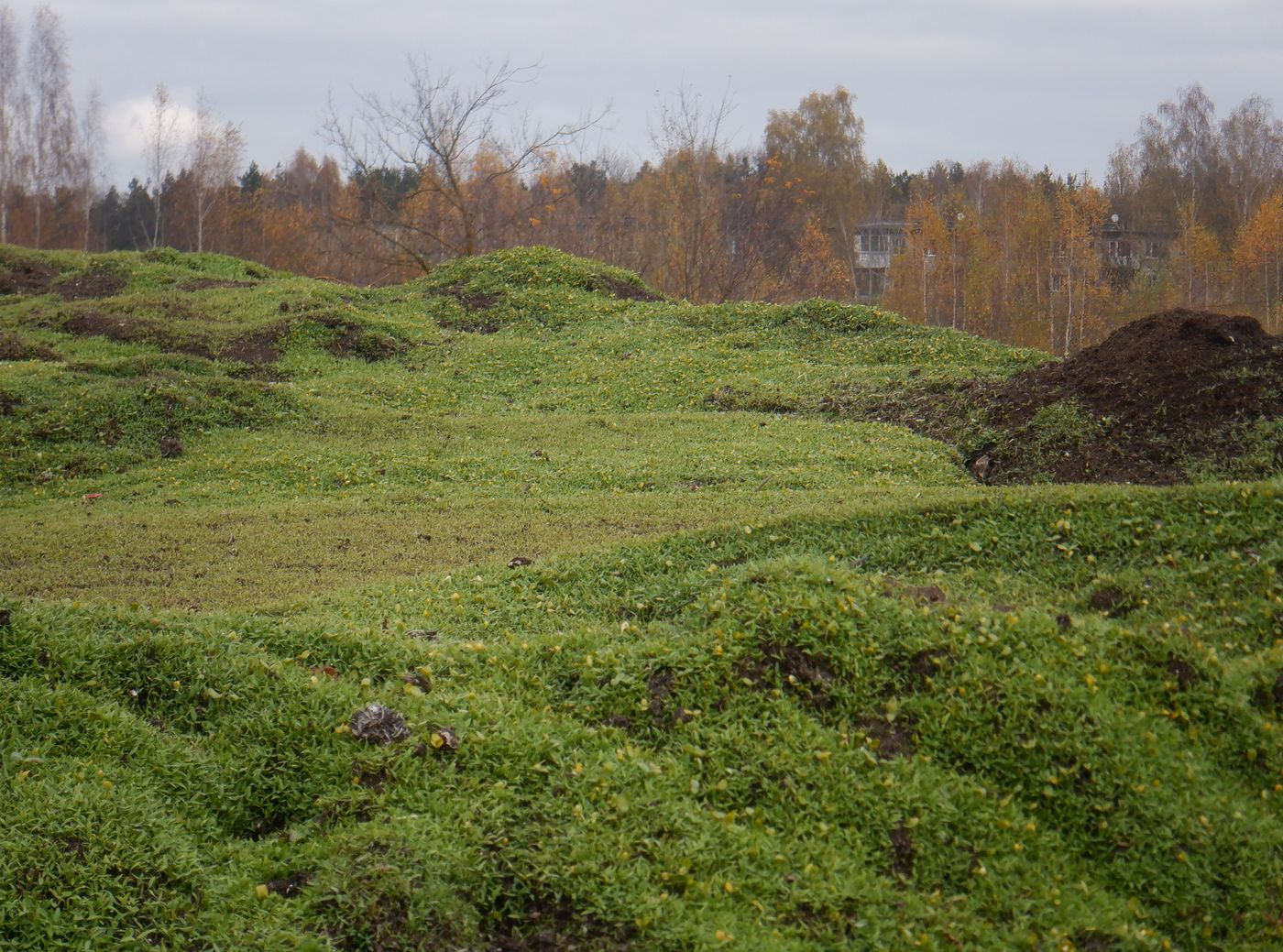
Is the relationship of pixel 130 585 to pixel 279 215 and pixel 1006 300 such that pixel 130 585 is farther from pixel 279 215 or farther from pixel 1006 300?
pixel 279 215

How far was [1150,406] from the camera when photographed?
11.1 metres

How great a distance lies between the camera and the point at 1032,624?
518cm

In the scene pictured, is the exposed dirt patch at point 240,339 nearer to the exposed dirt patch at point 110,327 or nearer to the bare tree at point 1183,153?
the exposed dirt patch at point 110,327

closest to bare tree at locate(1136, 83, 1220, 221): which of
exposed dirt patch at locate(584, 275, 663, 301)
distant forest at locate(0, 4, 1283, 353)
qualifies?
distant forest at locate(0, 4, 1283, 353)

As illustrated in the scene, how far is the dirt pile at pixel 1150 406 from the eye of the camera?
34.0 feet

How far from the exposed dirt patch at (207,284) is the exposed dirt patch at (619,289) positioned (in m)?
7.64

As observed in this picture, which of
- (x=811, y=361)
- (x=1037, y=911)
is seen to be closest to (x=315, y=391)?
(x=811, y=361)

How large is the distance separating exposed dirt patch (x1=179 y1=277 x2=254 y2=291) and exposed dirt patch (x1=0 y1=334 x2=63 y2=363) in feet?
19.7

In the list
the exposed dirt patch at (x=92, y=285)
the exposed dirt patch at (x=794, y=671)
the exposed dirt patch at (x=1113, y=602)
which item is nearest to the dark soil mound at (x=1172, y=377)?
the exposed dirt patch at (x=1113, y=602)

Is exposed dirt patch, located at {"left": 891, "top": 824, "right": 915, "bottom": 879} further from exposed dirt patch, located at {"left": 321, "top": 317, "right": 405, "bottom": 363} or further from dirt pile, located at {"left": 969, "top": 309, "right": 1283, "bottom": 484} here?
exposed dirt patch, located at {"left": 321, "top": 317, "right": 405, "bottom": 363}

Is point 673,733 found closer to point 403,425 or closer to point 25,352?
point 403,425

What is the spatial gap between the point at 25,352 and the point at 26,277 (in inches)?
343

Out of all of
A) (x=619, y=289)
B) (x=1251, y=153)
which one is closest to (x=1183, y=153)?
(x=1251, y=153)

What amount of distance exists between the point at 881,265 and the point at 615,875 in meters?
51.1
